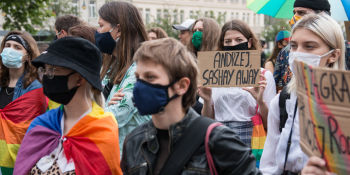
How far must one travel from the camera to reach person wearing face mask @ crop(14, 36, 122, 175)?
3.18 m

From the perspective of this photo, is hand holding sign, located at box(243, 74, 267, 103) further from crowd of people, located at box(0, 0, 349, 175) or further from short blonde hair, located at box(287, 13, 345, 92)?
short blonde hair, located at box(287, 13, 345, 92)

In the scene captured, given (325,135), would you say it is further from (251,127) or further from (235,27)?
(235,27)

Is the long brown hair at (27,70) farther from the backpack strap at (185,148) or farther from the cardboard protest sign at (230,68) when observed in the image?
the backpack strap at (185,148)

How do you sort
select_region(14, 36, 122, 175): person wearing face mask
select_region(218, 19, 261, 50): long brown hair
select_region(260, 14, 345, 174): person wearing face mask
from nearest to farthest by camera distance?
select_region(260, 14, 345, 174): person wearing face mask < select_region(14, 36, 122, 175): person wearing face mask < select_region(218, 19, 261, 50): long brown hair

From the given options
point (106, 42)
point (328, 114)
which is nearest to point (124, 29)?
point (106, 42)

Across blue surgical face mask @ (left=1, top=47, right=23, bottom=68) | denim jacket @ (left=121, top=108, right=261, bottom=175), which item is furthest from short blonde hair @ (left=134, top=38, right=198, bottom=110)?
blue surgical face mask @ (left=1, top=47, right=23, bottom=68)

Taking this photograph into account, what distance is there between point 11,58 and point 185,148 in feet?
11.7

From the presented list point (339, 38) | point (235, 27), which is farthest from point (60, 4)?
point (339, 38)

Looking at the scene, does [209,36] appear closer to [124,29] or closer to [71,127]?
[124,29]

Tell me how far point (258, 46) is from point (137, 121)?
1.88 metres

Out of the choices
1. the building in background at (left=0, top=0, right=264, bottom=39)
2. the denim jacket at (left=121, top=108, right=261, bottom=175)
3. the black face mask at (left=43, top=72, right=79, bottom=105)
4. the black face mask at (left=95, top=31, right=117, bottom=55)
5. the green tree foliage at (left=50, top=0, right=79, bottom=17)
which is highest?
the building in background at (left=0, top=0, right=264, bottom=39)

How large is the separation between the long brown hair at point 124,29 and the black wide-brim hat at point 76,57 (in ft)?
3.04

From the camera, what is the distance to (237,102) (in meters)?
4.61

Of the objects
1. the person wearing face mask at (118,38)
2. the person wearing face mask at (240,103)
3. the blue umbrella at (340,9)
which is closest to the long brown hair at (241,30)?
the person wearing face mask at (240,103)
